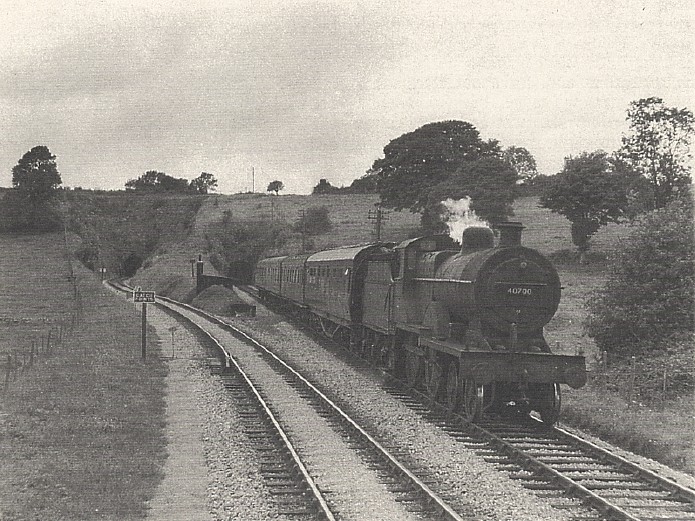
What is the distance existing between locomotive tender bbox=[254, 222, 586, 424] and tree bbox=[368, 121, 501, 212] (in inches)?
1426

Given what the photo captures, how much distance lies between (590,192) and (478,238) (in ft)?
101

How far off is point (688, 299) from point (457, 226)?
20.0 feet

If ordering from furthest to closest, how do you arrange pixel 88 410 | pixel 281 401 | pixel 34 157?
pixel 34 157 < pixel 281 401 < pixel 88 410

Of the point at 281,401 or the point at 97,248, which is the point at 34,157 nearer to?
the point at 97,248

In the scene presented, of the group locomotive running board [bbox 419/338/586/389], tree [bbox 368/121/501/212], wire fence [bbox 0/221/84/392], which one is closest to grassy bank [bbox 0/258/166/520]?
wire fence [bbox 0/221/84/392]

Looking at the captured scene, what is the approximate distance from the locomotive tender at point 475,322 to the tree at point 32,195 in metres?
51.4

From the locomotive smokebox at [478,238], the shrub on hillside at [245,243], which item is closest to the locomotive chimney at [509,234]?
the locomotive smokebox at [478,238]

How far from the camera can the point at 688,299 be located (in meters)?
18.2

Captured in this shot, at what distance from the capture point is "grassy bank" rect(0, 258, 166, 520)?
8383 mm

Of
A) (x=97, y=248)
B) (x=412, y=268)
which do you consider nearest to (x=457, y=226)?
(x=412, y=268)

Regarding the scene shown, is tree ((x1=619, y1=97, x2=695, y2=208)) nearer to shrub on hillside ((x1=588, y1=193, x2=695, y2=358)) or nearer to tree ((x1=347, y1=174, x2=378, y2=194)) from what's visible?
shrub on hillside ((x1=588, y1=193, x2=695, y2=358))

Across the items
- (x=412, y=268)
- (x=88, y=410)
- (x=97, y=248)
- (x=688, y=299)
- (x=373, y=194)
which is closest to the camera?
(x=88, y=410)

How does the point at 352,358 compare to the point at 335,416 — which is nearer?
the point at 335,416

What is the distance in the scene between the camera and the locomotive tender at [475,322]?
12.4 m
